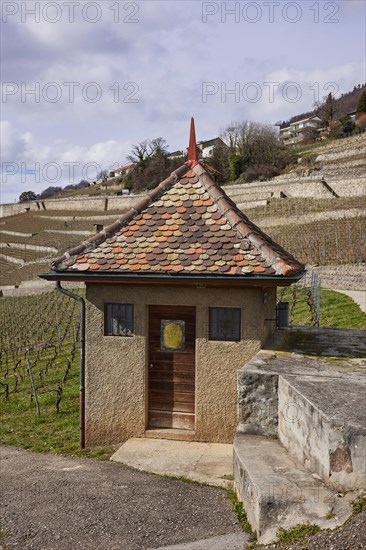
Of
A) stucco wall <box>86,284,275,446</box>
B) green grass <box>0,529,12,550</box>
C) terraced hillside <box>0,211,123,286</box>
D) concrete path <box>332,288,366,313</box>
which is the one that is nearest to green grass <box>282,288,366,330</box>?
concrete path <box>332,288,366,313</box>

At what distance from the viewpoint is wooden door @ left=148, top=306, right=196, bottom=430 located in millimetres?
8414

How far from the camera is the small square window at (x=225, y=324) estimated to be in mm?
8070

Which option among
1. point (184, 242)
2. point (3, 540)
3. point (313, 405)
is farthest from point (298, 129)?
point (3, 540)

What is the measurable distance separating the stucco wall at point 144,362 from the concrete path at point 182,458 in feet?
0.98

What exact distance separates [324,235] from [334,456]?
31.9 m

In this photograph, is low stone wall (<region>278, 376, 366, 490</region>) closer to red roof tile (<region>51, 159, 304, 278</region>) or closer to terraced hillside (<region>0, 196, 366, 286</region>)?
red roof tile (<region>51, 159, 304, 278</region>)

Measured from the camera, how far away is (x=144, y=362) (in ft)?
27.5

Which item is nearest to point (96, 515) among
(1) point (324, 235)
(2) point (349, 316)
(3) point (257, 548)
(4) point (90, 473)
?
(4) point (90, 473)

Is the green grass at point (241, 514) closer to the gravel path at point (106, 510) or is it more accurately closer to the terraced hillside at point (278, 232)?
the gravel path at point (106, 510)

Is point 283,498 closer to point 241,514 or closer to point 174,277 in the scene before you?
point 241,514

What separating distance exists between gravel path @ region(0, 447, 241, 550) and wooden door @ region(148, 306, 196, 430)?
1.45 meters

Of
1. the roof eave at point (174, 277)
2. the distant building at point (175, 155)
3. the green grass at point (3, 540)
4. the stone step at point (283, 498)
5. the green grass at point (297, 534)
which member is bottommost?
the green grass at point (3, 540)

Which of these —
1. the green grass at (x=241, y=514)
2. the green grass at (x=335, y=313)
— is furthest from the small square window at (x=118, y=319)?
the green grass at (x=335, y=313)

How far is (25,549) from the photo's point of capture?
5180mm
